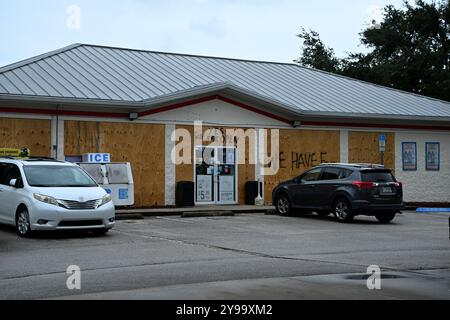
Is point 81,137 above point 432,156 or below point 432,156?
above

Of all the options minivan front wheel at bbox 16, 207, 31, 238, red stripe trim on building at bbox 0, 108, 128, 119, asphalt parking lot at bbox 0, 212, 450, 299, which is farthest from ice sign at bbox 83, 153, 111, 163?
minivan front wheel at bbox 16, 207, 31, 238

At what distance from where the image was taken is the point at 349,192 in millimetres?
19781

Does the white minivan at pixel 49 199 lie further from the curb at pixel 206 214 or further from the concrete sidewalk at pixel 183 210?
the curb at pixel 206 214

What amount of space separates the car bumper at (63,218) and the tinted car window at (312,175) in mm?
8110

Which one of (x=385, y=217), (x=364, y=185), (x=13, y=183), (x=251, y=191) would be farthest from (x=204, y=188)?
(x=13, y=183)

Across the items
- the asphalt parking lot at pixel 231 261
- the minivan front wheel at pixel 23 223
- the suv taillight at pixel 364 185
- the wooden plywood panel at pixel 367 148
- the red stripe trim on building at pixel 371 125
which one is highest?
the red stripe trim on building at pixel 371 125

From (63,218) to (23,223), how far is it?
102 cm

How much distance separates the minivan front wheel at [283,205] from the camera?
22.2 meters

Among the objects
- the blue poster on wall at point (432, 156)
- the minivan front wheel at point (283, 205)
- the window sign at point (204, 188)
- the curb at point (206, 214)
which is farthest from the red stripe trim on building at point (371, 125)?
the curb at point (206, 214)

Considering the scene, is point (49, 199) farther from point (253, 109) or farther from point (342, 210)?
point (253, 109)

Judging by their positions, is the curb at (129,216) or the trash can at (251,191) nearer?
the curb at (129,216)

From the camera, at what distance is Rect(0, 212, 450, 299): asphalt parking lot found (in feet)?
28.6

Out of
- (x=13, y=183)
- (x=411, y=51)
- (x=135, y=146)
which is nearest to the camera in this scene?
(x=13, y=183)

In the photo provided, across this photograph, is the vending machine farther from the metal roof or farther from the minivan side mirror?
the minivan side mirror
